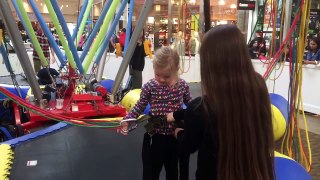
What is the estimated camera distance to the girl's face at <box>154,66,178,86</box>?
1.89 meters

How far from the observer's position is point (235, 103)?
4.08 ft

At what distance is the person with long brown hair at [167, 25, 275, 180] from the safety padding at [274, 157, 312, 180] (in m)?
0.91

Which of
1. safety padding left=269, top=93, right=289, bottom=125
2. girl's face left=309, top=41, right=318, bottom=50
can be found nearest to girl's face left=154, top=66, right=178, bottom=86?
safety padding left=269, top=93, right=289, bottom=125

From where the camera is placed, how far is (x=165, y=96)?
6.40 ft

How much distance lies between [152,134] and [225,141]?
752mm

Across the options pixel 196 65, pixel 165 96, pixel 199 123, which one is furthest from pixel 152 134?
pixel 196 65

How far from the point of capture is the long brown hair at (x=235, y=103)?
4.01 feet

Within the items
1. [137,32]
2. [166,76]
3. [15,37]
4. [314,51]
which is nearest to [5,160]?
[15,37]

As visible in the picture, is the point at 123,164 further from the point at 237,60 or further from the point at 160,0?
the point at 160,0

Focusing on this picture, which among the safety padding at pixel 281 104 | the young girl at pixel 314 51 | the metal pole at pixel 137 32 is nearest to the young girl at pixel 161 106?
the metal pole at pixel 137 32

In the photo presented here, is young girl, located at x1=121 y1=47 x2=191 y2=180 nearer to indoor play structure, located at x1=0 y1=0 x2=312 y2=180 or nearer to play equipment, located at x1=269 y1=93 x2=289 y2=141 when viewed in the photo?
indoor play structure, located at x1=0 y1=0 x2=312 y2=180

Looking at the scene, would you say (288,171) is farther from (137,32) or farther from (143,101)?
(137,32)

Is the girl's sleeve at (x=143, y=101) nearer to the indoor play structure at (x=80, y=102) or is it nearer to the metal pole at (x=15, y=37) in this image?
the indoor play structure at (x=80, y=102)

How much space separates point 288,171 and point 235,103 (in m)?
1.16
